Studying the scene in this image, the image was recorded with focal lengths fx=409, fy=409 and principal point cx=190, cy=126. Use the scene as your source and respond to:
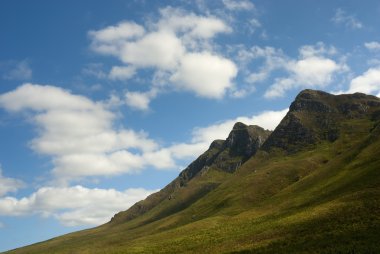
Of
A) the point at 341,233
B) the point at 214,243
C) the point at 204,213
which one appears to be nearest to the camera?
the point at 341,233

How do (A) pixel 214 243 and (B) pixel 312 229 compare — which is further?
(A) pixel 214 243

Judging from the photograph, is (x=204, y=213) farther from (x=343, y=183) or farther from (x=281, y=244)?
(x=281, y=244)

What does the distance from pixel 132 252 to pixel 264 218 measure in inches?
1284

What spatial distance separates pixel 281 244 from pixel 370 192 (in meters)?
31.7

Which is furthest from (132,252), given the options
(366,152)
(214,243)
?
(366,152)

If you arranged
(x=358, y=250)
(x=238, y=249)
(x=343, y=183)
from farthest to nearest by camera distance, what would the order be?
(x=343, y=183) < (x=238, y=249) < (x=358, y=250)

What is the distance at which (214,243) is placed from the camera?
76312 millimetres

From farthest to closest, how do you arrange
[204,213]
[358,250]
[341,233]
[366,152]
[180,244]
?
[204,213] < [366,152] < [180,244] < [341,233] < [358,250]

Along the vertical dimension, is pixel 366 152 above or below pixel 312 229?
above

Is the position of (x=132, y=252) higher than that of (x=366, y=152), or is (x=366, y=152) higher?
(x=366, y=152)

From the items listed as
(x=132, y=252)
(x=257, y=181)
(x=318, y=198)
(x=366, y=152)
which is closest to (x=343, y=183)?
(x=318, y=198)

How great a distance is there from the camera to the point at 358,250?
41938 millimetres

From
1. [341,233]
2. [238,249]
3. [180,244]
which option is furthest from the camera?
[180,244]

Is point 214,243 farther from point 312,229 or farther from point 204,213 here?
point 204,213
